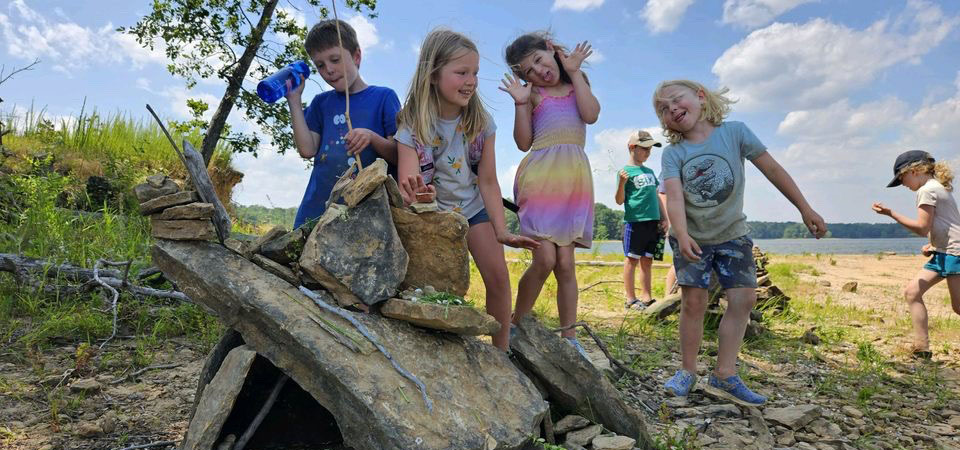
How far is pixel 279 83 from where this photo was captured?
3.33 metres

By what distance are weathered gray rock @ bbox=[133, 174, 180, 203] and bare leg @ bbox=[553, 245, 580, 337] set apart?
222 cm

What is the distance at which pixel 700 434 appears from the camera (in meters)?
3.33

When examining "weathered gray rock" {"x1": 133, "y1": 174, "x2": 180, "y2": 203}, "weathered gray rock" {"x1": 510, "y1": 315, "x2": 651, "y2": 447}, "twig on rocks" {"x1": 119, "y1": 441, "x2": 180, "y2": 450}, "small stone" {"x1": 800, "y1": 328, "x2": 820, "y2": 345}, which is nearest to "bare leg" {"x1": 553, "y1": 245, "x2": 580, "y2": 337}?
"weathered gray rock" {"x1": 510, "y1": 315, "x2": 651, "y2": 447}

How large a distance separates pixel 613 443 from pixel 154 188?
2.45 m

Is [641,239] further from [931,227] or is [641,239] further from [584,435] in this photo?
[584,435]

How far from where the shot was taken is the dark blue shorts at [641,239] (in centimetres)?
736

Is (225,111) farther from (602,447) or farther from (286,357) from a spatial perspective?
(602,447)

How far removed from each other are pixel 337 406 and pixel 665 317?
15.5ft

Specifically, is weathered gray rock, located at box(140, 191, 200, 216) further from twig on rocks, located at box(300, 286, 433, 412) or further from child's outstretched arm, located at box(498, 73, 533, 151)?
child's outstretched arm, located at box(498, 73, 533, 151)

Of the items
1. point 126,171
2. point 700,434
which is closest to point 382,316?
point 700,434

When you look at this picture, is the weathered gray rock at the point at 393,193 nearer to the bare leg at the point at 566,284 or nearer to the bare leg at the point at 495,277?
the bare leg at the point at 495,277

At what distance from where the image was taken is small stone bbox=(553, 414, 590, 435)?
2.93 meters

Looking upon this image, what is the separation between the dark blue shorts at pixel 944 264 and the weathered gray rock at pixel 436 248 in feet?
17.3

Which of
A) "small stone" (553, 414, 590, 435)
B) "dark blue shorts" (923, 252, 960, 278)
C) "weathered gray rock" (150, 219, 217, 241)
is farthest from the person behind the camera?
"dark blue shorts" (923, 252, 960, 278)
